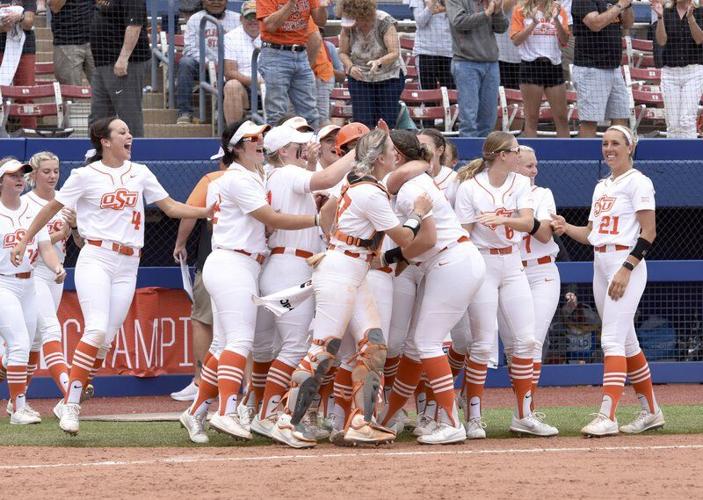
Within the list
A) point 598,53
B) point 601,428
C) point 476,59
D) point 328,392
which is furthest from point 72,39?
point 601,428

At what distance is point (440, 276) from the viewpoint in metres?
7.20

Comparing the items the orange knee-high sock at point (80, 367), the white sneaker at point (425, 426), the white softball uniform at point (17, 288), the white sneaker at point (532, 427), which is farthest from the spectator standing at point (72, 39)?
the white sneaker at point (532, 427)

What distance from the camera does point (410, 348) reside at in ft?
24.5

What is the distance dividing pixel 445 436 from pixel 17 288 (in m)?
3.45

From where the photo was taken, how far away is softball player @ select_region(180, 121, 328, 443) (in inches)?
281

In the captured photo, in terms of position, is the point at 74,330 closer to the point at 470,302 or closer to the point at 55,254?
the point at 55,254

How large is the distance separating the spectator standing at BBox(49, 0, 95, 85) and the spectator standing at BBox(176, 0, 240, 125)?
92 centimetres

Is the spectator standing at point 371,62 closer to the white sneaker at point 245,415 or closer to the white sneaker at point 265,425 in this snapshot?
the white sneaker at point 245,415

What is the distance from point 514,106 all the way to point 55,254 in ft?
18.1

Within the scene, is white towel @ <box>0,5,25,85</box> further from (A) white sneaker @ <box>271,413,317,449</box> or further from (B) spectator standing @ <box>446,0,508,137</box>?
(A) white sneaker @ <box>271,413,317,449</box>

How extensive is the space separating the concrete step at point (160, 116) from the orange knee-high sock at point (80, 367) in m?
4.97

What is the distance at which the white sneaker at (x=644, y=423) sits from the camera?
7883 millimetres

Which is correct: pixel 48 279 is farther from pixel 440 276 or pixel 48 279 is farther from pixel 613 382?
pixel 613 382

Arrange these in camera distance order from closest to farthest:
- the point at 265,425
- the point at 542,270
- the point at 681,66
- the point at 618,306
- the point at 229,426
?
the point at 229,426 → the point at 265,425 → the point at 618,306 → the point at 542,270 → the point at 681,66
